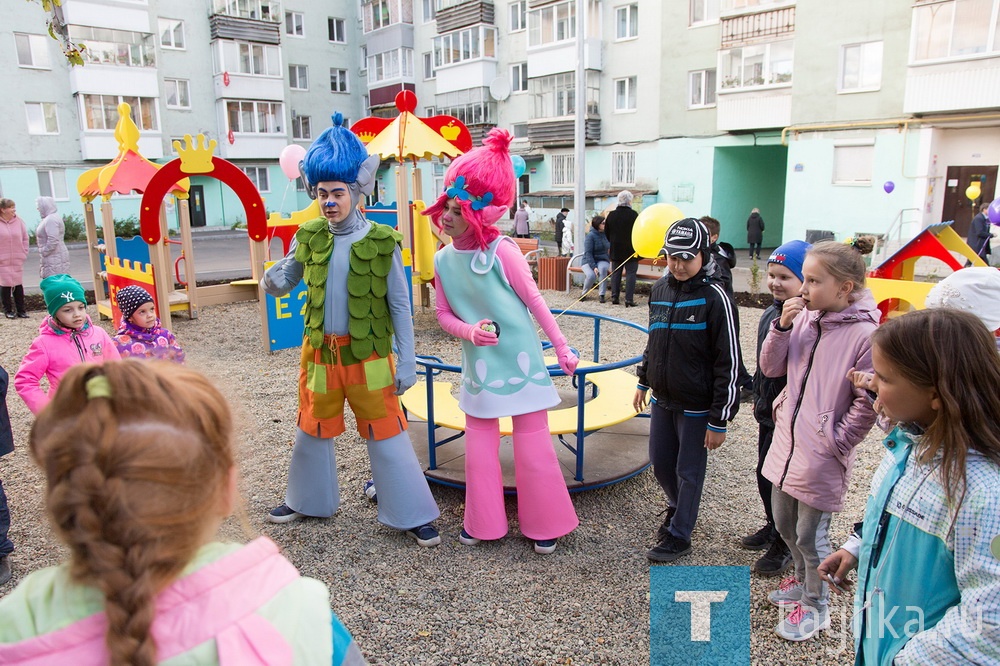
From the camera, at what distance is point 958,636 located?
139 cm

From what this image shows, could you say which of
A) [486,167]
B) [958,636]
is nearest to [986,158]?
[486,167]

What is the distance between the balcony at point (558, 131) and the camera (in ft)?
83.4

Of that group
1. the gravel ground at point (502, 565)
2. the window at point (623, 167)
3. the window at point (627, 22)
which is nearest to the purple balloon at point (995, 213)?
the gravel ground at point (502, 565)

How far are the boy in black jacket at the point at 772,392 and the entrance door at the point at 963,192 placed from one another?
15.9 m

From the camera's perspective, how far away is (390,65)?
3366 centimetres

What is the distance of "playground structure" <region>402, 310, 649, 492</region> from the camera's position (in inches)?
161

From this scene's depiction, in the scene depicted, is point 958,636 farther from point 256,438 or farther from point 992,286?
point 256,438

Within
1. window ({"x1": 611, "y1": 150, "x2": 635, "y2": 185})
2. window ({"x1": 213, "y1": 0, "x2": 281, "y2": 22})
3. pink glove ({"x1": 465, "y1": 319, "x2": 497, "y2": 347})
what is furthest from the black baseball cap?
window ({"x1": 213, "y1": 0, "x2": 281, "y2": 22})

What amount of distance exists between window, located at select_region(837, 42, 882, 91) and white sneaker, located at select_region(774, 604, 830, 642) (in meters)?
18.1

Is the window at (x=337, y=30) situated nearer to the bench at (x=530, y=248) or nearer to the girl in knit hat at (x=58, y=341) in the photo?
the bench at (x=530, y=248)

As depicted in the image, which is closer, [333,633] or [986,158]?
[333,633]

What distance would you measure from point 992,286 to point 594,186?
79.9 feet

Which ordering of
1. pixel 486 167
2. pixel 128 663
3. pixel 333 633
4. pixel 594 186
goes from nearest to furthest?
pixel 128 663
pixel 333 633
pixel 486 167
pixel 594 186

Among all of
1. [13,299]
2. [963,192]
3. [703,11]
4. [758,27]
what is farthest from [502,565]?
[703,11]
